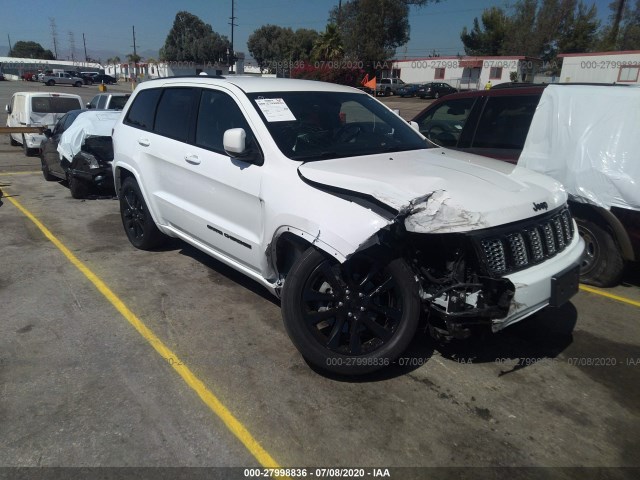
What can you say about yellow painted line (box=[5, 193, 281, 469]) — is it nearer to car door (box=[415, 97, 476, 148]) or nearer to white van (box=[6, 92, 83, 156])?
car door (box=[415, 97, 476, 148])

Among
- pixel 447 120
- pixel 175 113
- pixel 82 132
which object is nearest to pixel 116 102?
pixel 82 132

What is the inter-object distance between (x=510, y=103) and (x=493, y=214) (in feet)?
10.0

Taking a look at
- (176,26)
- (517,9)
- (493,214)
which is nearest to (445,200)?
(493,214)

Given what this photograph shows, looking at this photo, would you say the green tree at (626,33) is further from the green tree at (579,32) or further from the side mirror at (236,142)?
the side mirror at (236,142)

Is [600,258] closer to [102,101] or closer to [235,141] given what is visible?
[235,141]

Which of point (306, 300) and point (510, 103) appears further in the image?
point (510, 103)

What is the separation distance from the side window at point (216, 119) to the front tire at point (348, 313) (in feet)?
4.62

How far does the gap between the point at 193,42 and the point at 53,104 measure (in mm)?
81472

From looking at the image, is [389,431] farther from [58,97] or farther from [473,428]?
[58,97]

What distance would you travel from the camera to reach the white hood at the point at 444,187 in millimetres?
2895

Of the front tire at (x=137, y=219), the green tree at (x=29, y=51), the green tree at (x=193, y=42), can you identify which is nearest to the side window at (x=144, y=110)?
the front tire at (x=137, y=219)

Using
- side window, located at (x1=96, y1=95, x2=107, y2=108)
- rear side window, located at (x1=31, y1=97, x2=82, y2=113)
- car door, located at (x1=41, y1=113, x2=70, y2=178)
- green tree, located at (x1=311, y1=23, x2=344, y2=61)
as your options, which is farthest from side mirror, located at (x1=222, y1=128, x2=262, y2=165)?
green tree, located at (x1=311, y1=23, x2=344, y2=61)

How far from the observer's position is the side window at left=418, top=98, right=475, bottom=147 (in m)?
5.96

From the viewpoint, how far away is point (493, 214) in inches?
117
